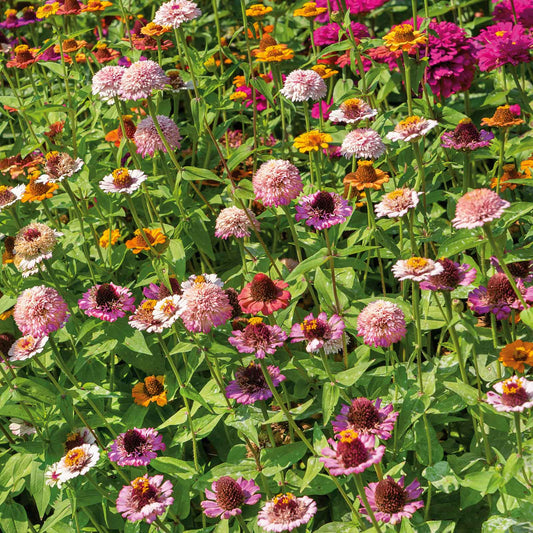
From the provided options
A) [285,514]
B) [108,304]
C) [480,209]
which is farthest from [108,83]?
[285,514]

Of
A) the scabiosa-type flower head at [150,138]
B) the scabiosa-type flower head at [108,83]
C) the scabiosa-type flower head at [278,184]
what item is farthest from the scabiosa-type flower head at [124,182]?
the scabiosa-type flower head at [278,184]

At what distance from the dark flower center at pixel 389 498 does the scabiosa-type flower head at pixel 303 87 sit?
1.41 meters

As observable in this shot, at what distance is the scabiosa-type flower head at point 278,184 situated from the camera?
7.02 ft

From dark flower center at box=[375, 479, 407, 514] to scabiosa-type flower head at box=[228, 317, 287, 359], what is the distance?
1.42 feet

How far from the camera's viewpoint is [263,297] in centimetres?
196

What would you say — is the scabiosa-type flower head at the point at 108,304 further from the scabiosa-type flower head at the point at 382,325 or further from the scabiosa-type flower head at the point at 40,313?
the scabiosa-type flower head at the point at 382,325

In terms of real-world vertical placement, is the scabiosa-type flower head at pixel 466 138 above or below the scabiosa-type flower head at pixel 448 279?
above

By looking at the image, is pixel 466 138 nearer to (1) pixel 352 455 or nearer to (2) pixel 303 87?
(2) pixel 303 87

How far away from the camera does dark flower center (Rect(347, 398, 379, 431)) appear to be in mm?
1728

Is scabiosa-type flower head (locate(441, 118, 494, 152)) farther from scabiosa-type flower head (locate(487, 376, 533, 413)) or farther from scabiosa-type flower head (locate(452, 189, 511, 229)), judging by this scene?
scabiosa-type flower head (locate(487, 376, 533, 413))

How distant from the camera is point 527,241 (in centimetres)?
262

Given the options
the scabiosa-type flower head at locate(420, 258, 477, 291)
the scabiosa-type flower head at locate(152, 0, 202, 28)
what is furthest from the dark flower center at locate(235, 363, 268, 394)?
the scabiosa-type flower head at locate(152, 0, 202, 28)

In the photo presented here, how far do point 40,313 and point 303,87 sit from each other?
1201 millimetres

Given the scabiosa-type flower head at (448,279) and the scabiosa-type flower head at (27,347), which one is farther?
the scabiosa-type flower head at (27,347)
